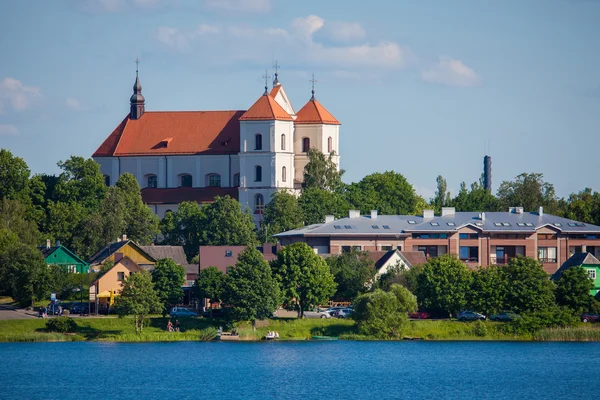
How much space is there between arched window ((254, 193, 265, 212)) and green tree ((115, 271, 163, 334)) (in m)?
42.3

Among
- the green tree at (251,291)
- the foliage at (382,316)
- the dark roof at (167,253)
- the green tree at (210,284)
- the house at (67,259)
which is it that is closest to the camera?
the foliage at (382,316)

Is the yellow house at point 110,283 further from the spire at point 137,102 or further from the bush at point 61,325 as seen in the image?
the spire at point 137,102

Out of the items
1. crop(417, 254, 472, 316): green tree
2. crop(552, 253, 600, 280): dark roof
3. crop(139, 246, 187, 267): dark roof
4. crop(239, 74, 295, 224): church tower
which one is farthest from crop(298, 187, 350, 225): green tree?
crop(417, 254, 472, 316): green tree

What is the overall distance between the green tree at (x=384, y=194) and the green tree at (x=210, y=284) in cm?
3484

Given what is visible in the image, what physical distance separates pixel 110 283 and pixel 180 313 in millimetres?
5797

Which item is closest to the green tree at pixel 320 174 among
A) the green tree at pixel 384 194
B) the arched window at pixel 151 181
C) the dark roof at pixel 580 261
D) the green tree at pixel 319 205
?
the green tree at pixel 384 194

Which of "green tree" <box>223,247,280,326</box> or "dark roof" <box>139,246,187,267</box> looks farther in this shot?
"dark roof" <box>139,246,187,267</box>

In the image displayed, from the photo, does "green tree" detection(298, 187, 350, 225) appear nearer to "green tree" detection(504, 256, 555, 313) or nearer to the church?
the church

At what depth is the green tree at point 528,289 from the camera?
78.9m

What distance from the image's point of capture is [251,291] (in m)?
77.7

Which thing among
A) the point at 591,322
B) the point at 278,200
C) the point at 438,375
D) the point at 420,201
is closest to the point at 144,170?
the point at 278,200

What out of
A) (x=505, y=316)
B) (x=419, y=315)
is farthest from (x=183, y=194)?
(x=505, y=316)

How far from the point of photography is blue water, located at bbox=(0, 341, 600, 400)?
60.6 metres

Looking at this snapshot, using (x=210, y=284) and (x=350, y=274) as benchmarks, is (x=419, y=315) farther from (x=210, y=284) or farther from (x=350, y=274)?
(x=210, y=284)
